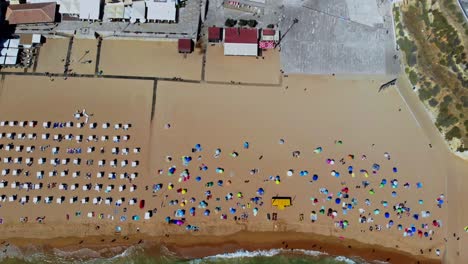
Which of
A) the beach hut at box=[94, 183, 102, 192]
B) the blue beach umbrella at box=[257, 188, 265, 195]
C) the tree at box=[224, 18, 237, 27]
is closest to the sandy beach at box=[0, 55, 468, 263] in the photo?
the blue beach umbrella at box=[257, 188, 265, 195]

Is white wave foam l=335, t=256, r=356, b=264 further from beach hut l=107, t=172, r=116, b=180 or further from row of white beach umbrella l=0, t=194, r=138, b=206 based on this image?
beach hut l=107, t=172, r=116, b=180

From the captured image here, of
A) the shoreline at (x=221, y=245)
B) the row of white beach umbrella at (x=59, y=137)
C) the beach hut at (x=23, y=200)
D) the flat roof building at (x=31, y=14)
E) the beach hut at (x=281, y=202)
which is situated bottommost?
the shoreline at (x=221, y=245)

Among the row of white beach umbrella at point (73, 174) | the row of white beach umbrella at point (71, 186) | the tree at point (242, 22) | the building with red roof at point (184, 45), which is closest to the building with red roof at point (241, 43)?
the tree at point (242, 22)

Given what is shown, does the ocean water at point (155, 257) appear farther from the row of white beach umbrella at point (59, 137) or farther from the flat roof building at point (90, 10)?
the flat roof building at point (90, 10)

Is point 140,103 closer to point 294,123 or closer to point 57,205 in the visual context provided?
point 57,205

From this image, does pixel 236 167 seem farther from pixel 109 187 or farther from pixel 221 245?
pixel 109 187

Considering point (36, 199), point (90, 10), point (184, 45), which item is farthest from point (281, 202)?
point (90, 10)
